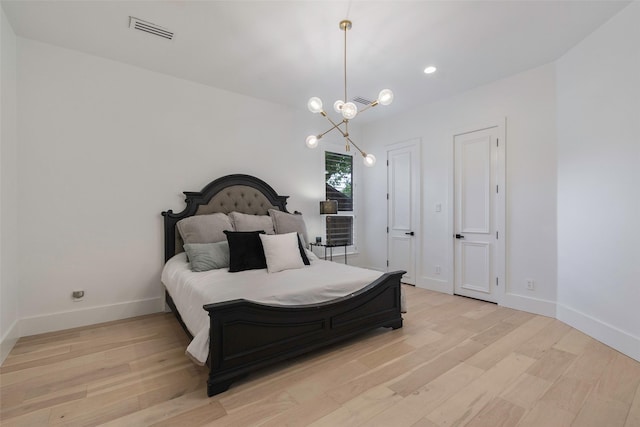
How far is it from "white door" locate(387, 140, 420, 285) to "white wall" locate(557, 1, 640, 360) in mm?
1829

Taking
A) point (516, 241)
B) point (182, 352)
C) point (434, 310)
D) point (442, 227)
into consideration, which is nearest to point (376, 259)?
point (442, 227)

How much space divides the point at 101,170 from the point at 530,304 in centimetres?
503

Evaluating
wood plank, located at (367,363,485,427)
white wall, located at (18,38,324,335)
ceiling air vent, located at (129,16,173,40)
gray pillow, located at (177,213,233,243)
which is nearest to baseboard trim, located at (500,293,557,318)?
wood plank, located at (367,363,485,427)

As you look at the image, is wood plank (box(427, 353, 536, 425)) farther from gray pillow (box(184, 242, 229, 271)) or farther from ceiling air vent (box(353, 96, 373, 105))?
ceiling air vent (box(353, 96, 373, 105))

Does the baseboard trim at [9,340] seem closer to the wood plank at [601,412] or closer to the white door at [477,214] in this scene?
the wood plank at [601,412]

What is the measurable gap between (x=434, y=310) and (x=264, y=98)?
12.0ft

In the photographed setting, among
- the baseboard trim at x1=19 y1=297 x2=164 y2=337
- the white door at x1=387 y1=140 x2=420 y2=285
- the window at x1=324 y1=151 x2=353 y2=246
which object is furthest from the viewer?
the window at x1=324 y1=151 x2=353 y2=246

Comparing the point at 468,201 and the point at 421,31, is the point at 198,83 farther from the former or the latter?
the point at 468,201

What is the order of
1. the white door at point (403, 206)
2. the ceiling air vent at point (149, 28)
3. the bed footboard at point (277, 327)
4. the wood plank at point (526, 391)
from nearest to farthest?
1. the wood plank at point (526, 391)
2. the bed footboard at point (277, 327)
3. the ceiling air vent at point (149, 28)
4. the white door at point (403, 206)

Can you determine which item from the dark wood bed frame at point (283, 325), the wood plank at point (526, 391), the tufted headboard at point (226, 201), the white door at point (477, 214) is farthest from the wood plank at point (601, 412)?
the tufted headboard at point (226, 201)

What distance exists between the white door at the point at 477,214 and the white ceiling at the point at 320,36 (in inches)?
32.5

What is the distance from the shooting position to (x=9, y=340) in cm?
243

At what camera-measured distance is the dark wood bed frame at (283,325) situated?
186 cm

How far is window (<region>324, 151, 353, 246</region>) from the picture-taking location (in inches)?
198
